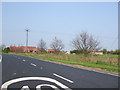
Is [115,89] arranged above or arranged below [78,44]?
below

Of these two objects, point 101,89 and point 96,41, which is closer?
point 101,89

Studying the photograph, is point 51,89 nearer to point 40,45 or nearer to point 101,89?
point 101,89

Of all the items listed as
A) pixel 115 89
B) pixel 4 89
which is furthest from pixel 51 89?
pixel 115 89

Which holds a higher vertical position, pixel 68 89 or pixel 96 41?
pixel 96 41

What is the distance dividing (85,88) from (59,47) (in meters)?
59.4

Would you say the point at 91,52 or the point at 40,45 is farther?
the point at 40,45

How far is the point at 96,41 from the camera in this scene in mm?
44438

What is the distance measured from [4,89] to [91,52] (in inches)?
1510

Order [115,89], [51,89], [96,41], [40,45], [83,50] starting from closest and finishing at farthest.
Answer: [51,89] < [115,89] < [83,50] < [96,41] < [40,45]

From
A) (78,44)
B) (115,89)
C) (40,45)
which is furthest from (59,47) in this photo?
(115,89)

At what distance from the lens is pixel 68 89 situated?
5332 mm

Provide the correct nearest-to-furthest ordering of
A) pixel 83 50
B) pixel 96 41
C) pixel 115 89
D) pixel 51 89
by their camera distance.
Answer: pixel 51 89 → pixel 115 89 → pixel 83 50 → pixel 96 41

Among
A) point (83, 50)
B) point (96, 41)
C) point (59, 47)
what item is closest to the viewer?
point (83, 50)

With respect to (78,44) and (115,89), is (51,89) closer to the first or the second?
(115,89)
